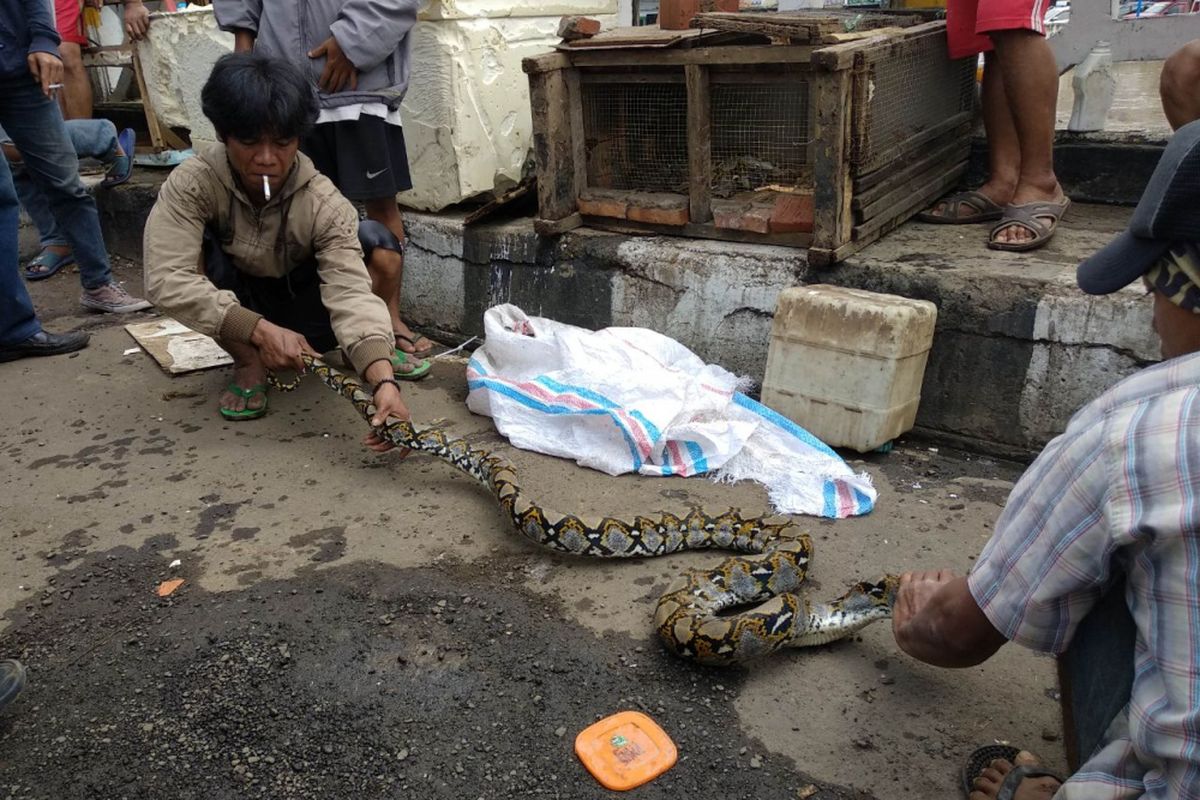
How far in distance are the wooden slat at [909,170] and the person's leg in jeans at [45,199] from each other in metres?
5.92

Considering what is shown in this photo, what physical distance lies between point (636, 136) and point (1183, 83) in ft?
8.55

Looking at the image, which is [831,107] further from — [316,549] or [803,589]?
[316,549]

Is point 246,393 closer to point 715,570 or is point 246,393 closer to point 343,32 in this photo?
point 343,32

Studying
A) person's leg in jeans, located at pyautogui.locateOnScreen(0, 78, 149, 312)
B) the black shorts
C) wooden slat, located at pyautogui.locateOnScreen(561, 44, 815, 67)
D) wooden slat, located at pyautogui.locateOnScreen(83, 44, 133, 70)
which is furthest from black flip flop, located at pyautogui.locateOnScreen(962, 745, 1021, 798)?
wooden slat, located at pyautogui.locateOnScreen(83, 44, 133, 70)

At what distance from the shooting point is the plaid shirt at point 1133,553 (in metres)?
1.31

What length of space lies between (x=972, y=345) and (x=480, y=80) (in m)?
3.29

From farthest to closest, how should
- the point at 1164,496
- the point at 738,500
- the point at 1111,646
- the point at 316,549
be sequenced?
1. the point at 738,500
2. the point at 316,549
3. the point at 1111,646
4. the point at 1164,496

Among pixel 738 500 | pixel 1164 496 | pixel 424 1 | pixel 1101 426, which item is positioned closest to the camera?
pixel 1164 496

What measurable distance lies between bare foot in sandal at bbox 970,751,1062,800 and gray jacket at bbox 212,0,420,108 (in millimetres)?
4206

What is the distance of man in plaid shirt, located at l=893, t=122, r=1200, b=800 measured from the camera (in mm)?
1325

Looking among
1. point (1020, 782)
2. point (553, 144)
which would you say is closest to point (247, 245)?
point (553, 144)

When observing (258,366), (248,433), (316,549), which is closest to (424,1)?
(258,366)

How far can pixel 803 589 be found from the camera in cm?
310

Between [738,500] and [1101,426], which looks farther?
[738,500]
